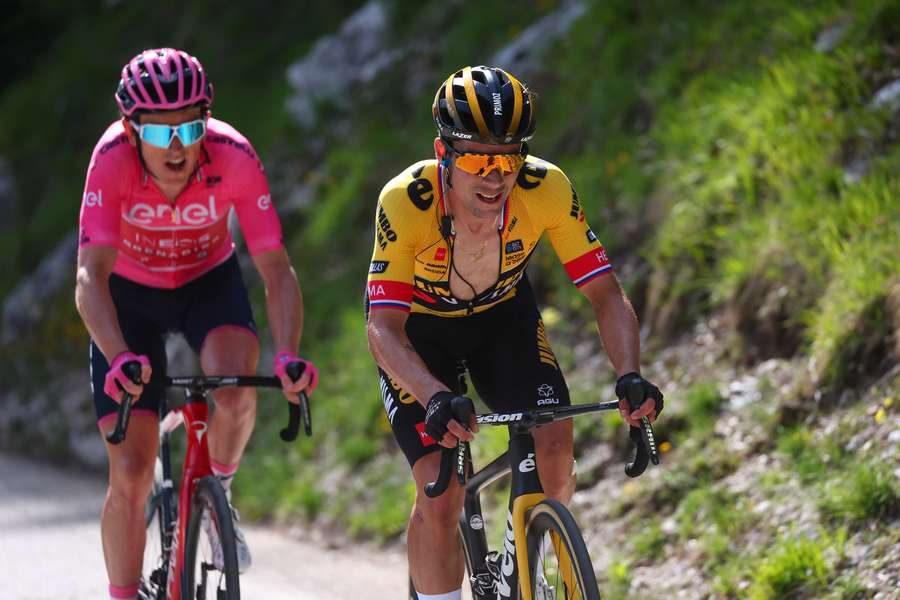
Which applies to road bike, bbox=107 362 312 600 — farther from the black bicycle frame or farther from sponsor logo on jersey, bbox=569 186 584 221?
sponsor logo on jersey, bbox=569 186 584 221

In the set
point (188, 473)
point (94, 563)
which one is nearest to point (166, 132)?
point (188, 473)

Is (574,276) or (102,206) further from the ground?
(102,206)

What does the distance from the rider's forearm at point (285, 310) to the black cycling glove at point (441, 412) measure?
4.31 feet

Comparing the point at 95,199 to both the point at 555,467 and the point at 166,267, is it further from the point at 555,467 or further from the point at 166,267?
the point at 555,467

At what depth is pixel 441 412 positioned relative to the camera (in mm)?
3533

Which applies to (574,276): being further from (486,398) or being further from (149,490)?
(149,490)

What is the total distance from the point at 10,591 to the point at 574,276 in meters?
4.06

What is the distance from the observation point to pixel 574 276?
423 cm

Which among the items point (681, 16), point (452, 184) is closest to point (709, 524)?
point (452, 184)

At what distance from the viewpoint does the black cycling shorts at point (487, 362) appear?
414cm

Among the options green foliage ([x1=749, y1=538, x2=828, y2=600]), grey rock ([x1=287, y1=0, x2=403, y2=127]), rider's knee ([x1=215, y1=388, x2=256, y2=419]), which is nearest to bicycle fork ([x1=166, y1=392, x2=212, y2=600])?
rider's knee ([x1=215, y1=388, x2=256, y2=419])

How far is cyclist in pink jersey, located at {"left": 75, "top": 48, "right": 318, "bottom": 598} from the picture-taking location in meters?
4.74

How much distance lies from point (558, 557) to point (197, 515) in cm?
156

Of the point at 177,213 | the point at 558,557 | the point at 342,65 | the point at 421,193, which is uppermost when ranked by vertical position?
the point at 342,65
